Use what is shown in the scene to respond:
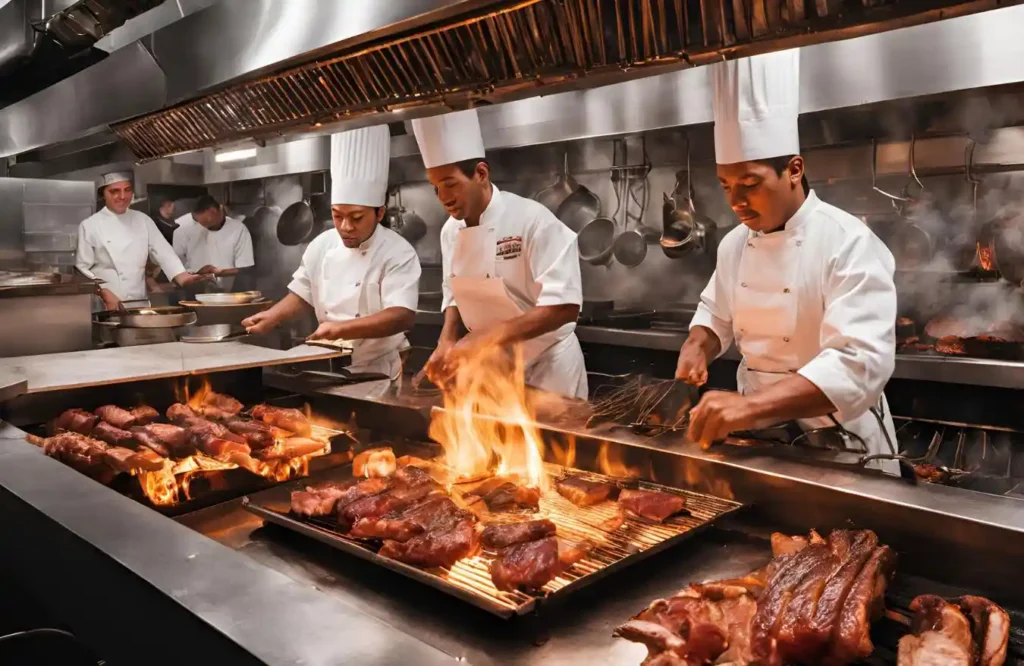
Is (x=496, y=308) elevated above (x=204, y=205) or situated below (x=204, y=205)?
below

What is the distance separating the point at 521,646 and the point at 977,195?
4.14 metres

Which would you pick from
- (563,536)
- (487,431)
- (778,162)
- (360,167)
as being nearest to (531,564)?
(563,536)

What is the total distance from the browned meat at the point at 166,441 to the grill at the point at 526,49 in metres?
1.25

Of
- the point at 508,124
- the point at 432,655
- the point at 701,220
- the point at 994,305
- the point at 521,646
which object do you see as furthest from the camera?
the point at 508,124

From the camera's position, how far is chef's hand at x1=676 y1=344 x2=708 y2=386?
2857 millimetres

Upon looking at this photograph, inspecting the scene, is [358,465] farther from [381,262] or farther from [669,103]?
[669,103]

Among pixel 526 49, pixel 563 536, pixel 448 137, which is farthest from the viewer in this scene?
pixel 448 137

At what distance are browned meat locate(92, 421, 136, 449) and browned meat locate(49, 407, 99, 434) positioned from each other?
8 centimetres

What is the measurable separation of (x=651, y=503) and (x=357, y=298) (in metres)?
3.43

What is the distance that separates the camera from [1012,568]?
5.42 ft

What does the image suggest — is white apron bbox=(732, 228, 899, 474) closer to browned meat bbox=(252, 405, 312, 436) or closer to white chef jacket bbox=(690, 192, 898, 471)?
white chef jacket bbox=(690, 192, 898, 471)

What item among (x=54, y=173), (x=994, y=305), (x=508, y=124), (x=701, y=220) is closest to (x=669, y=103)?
(x=701, y=220)

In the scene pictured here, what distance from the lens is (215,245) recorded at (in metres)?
9.84

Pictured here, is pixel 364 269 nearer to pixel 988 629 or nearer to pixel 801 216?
pixel 801 216
